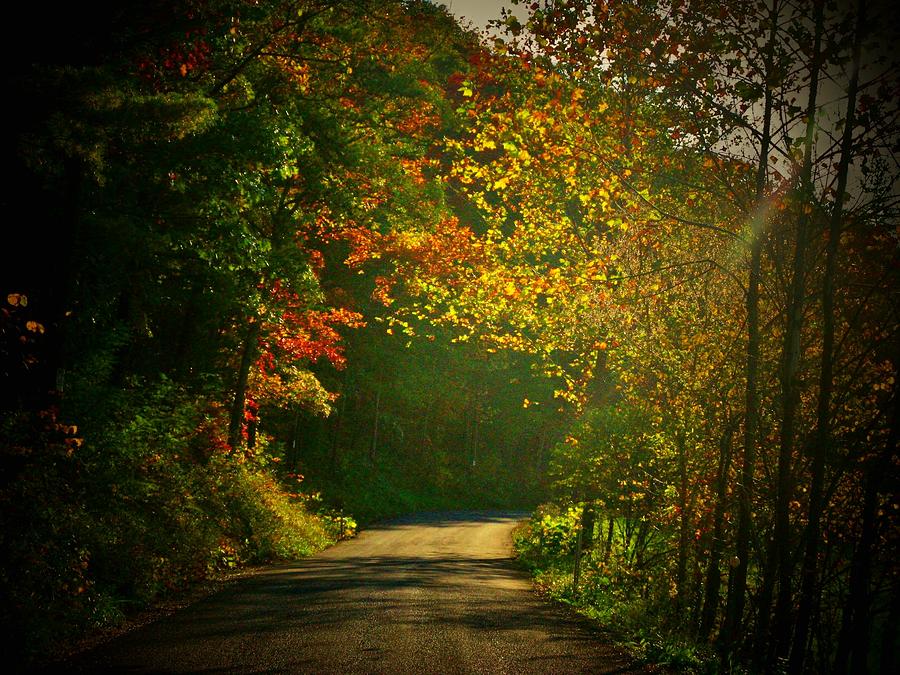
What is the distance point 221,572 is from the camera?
12.3 meters

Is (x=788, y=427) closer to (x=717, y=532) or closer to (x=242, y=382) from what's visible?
(x=717, y=532)

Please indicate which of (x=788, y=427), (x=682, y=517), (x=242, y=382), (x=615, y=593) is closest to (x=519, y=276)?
(x=788, y=427)

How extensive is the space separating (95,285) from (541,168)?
24.0ft

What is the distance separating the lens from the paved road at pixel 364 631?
6902 millimetres

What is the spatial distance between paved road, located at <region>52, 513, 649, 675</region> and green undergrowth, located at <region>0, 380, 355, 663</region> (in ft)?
2.41

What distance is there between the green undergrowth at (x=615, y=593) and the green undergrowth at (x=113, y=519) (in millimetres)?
6583

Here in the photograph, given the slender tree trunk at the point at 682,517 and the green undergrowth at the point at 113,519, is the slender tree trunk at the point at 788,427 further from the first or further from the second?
the green undergrowth at the point at 113,519

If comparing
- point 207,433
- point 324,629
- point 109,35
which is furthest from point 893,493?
point 207,433

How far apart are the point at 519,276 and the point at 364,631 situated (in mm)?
5593

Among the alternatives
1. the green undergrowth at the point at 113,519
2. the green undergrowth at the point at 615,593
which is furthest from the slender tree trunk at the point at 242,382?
the green undergrowth at the point at 615,593

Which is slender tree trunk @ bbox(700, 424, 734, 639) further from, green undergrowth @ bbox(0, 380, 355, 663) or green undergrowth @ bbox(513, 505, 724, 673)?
green undergrowth @ bbox(0, 380, 355, 663)

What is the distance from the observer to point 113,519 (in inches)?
393

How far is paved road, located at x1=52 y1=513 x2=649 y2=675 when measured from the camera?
22.6 ft

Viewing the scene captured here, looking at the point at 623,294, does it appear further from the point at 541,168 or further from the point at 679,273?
the point at 541,168
